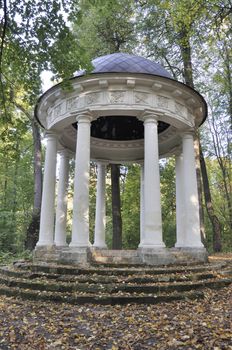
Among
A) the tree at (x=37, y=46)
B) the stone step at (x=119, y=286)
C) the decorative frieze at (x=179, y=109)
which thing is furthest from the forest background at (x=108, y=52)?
the stone step at (x=119, y=286)

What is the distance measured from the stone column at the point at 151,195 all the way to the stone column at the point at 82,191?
225cm

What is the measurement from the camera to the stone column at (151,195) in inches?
460

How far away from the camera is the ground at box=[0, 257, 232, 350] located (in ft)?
18.6

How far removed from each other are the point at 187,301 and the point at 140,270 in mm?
2208

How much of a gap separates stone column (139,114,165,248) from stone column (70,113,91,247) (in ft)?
7.39

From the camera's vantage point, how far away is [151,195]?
478 inches

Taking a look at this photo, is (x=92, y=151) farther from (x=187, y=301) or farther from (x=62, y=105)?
(x=187, y=301)

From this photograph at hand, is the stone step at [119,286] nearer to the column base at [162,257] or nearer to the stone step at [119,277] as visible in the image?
the stone step at [119,277]

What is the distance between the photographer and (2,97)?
7.73 meters

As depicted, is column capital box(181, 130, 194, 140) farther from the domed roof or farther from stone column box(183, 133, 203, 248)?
the domed roof

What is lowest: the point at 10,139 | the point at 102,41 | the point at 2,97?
the point at 10,139

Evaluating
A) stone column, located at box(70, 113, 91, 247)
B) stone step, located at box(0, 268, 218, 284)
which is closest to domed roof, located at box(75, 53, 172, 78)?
stone column, located at box(70, 113, 91, 247)

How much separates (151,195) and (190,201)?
255cm

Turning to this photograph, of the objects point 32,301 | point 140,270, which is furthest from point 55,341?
point 140,270
